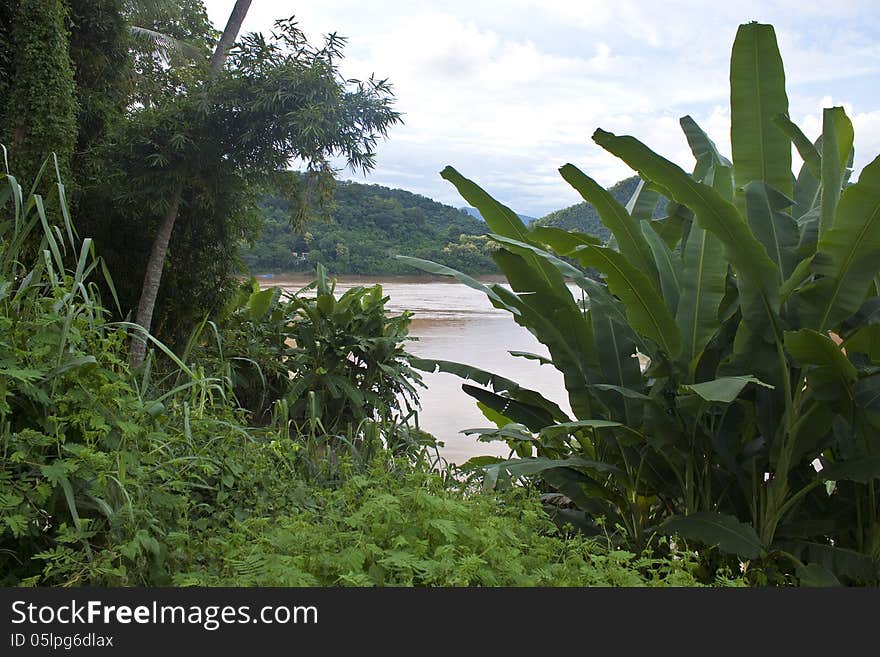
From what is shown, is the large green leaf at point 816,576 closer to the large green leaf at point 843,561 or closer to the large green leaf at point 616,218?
the large green leaf at point 843,561

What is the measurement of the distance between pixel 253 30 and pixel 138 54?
6.64 ft

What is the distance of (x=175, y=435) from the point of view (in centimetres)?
157

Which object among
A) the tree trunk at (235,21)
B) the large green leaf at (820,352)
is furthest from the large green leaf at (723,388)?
the tree trunk at (235,21)

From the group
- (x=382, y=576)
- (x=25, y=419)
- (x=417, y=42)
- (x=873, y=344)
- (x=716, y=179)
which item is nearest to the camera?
(x=382, y=576)

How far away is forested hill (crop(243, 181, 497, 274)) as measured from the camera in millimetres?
4281

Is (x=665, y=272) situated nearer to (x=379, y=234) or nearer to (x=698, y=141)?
(x=698, y=141)

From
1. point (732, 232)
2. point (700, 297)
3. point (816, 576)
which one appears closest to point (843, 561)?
point (816, 576)

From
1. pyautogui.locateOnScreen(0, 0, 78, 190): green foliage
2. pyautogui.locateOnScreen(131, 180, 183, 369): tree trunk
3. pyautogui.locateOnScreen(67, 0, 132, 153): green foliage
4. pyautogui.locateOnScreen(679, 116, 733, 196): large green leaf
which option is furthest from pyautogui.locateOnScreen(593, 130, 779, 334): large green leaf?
pyautogui.locateOnScreen(67, 0, 132, 153): green foliage

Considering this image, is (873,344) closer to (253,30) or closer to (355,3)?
(355,3)

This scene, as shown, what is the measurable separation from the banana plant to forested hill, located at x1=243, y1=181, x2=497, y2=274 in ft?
7.15

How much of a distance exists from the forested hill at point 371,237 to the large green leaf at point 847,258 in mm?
2471

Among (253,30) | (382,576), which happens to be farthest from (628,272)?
(253,30)

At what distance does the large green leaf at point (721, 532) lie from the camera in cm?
149

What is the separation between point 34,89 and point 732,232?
2.99 meters
